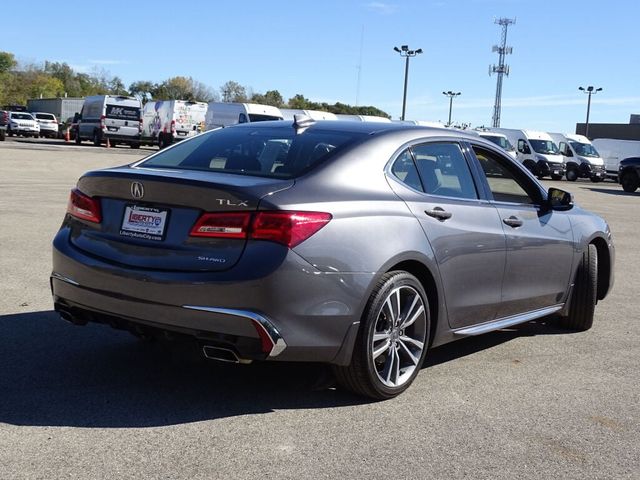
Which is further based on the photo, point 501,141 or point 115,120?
point 115,120

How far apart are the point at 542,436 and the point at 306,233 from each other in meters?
1.64

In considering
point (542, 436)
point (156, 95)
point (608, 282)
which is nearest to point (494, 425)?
point (542, 436)

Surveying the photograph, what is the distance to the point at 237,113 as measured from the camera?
128ft

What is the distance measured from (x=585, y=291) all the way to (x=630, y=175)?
1094 inches

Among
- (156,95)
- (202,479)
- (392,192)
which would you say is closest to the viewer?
(202,479)

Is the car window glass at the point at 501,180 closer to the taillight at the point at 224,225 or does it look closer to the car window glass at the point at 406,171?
the car window glass at the point at 406,171

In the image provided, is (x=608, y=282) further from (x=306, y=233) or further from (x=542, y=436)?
(x=306, y=233)

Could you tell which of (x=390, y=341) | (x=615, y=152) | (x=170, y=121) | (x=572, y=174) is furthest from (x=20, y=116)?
(x=390, y=341)

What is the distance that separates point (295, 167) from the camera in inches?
183

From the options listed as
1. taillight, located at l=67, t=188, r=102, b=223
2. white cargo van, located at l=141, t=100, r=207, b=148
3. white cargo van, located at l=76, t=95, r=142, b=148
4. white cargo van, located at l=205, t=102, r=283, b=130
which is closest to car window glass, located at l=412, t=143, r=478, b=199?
taillight, located at l=67, t=188, r=102, b=223

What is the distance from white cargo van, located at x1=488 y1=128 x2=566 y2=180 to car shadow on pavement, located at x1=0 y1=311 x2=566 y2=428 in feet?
117

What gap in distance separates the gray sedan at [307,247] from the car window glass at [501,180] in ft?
0.13

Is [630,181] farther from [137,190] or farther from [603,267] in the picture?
[137,190]

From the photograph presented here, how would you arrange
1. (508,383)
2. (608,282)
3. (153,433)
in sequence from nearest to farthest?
(153,433) → (508,383) → (608,282)
